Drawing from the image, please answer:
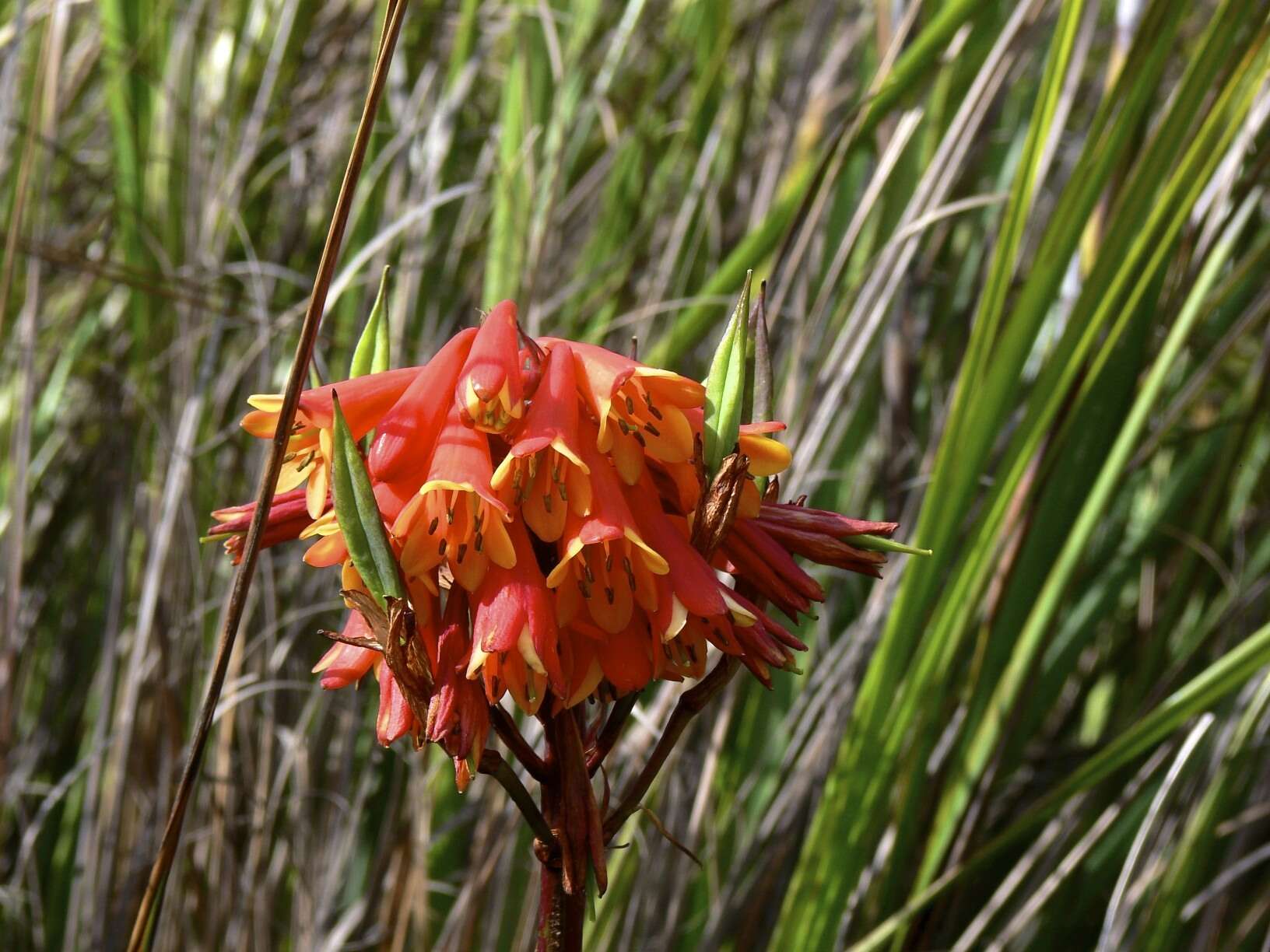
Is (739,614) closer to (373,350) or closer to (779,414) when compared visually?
(373,350)

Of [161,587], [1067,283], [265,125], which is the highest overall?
[265,125]

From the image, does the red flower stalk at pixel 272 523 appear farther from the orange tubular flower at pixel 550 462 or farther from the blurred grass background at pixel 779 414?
the blurred grass background at pixel 779 414

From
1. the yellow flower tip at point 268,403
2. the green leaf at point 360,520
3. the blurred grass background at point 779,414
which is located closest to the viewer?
the green leaf at point 360,520

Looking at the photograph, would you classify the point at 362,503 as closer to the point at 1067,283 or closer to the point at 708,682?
the point at 708,682

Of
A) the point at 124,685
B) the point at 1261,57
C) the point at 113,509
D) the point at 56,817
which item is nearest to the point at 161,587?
the point at 124,685

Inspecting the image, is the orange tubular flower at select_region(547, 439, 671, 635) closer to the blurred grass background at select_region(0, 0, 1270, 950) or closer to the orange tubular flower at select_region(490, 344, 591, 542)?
the orange tubular flower at select_region(490, 344, 591, 542)

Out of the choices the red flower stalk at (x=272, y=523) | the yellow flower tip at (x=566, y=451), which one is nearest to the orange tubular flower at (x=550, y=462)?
the yellow flower tip at (x=566, y=451)

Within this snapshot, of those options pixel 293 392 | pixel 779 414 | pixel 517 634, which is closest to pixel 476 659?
pixel 517 634

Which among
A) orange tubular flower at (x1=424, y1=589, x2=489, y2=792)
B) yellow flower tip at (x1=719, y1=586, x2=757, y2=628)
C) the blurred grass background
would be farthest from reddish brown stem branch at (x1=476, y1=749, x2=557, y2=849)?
the blurred grass background
